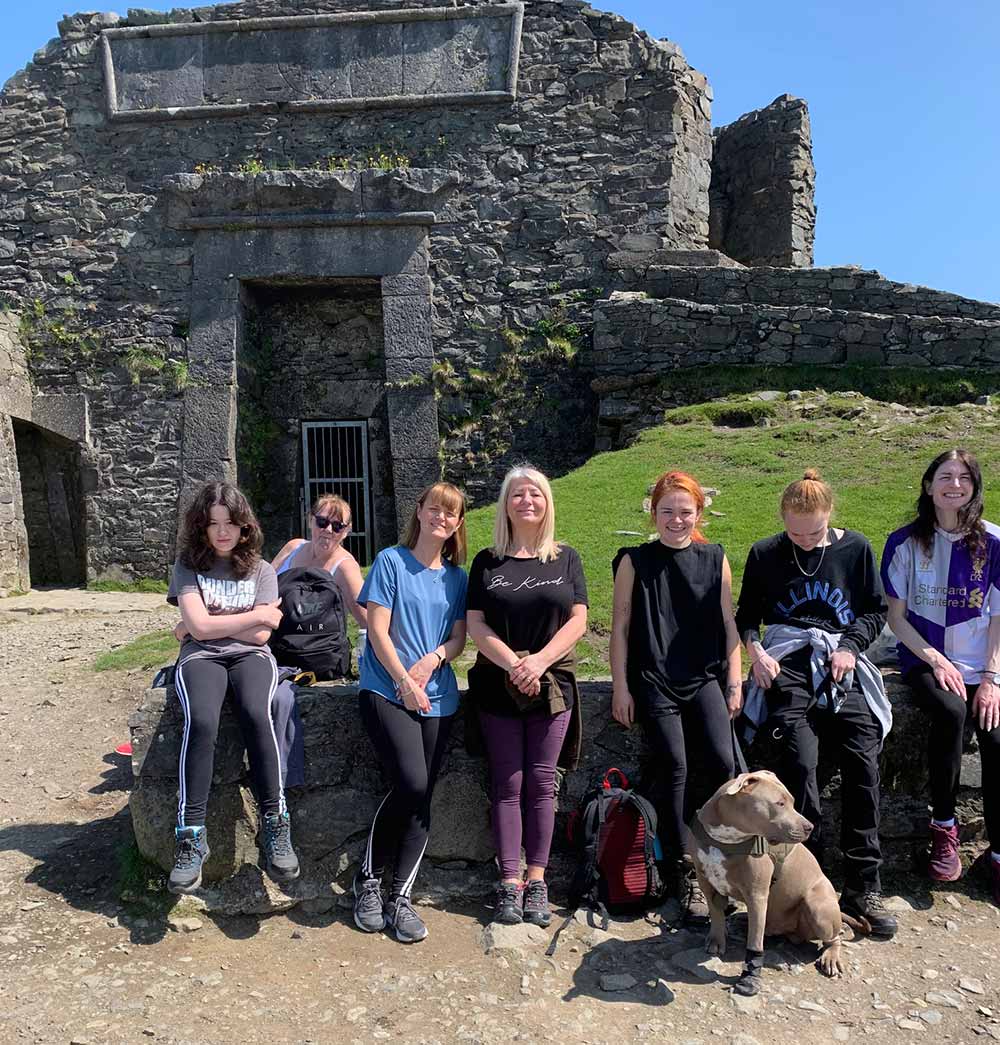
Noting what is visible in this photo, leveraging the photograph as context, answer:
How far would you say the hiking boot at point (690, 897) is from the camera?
134 inches

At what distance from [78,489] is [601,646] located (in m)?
8.79

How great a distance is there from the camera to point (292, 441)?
38.0 feet

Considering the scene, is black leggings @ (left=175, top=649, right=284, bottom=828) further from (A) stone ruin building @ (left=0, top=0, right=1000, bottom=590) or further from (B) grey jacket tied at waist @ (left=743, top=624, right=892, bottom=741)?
(A) stone ruin building @ (left=0, top=0, right=1000, bottom=590)

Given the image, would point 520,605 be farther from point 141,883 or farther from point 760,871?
point 141,883

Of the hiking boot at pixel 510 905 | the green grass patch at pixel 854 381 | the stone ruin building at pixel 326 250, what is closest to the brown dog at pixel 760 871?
the hiking boot at pixel 510 905

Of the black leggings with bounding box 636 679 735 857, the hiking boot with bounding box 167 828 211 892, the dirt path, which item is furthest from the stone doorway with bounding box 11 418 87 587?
the black leggings with bounding box 636 679 735 857

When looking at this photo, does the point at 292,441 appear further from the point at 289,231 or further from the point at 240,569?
the point at 240,569

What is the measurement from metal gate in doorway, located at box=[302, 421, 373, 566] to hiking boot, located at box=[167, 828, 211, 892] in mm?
8196

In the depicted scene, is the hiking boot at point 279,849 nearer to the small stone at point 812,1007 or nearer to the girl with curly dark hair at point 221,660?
the girl with curly dark hair at point 221,660

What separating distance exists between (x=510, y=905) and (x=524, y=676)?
2.80ft

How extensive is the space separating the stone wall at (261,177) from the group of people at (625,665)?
7073 mm

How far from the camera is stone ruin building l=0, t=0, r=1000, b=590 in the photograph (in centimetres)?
1077

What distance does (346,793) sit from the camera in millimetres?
3719

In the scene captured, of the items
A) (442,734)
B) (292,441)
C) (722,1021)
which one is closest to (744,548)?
(442,734)
